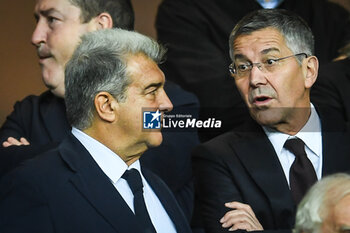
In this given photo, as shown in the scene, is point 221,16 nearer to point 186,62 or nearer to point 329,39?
point 186,62

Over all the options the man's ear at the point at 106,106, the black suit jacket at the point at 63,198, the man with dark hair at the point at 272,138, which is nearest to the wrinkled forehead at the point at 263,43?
the man with dark hair at the point at 272,138

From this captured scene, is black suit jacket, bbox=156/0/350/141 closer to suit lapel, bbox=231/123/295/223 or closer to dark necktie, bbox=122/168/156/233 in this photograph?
suit lapel, bbox=231/123/295/223

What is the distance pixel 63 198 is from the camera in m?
1.72

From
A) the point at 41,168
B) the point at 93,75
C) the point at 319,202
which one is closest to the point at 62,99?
the point at 93,75

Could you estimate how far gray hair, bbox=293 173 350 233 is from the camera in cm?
170

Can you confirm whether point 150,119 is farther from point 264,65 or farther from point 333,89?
point 333,89

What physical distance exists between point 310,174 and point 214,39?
0.54 metres

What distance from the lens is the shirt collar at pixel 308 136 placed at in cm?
206

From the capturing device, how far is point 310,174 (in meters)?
2.03

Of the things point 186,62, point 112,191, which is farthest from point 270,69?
point 112,191

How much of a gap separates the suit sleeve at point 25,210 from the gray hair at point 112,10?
0.72 metres

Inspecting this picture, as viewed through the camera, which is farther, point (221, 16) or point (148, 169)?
point (221, 16)

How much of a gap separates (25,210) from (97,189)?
170 millimetres

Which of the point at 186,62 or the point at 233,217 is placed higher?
the point at 186,62
